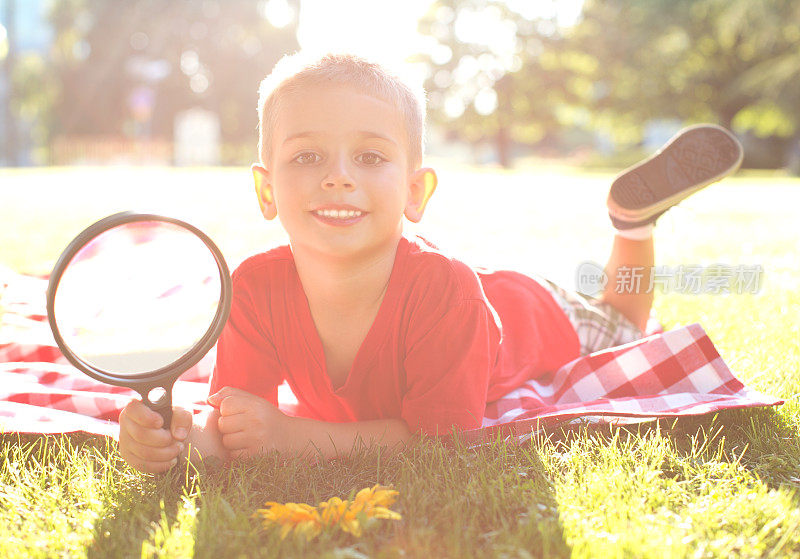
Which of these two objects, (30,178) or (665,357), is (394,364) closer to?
(665,357)

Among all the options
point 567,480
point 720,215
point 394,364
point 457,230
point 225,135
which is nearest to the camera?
point 567,480

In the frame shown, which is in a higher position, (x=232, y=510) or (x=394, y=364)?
(x=394, y=364)

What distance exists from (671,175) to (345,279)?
1854mm

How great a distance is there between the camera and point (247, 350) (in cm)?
231

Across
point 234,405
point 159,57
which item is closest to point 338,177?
point 234,405

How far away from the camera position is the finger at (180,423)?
74.2 inches

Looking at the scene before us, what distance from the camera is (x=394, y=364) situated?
2.29 meters

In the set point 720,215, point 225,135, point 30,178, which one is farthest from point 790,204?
point 225,135

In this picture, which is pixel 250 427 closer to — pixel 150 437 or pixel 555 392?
pixel 150 437

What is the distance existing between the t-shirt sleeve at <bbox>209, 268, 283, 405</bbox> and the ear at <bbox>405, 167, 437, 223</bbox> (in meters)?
0.55

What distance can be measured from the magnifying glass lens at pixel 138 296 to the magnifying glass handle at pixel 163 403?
0.06 metres

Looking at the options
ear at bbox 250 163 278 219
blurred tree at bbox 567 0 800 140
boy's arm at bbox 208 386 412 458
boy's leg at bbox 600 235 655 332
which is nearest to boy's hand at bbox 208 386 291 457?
boy's arm at bbox 208 386 412 458

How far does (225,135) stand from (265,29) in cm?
643

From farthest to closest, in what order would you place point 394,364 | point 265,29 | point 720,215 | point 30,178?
point 265,29 < point 30,178 < point 720,215 < point 394,364
